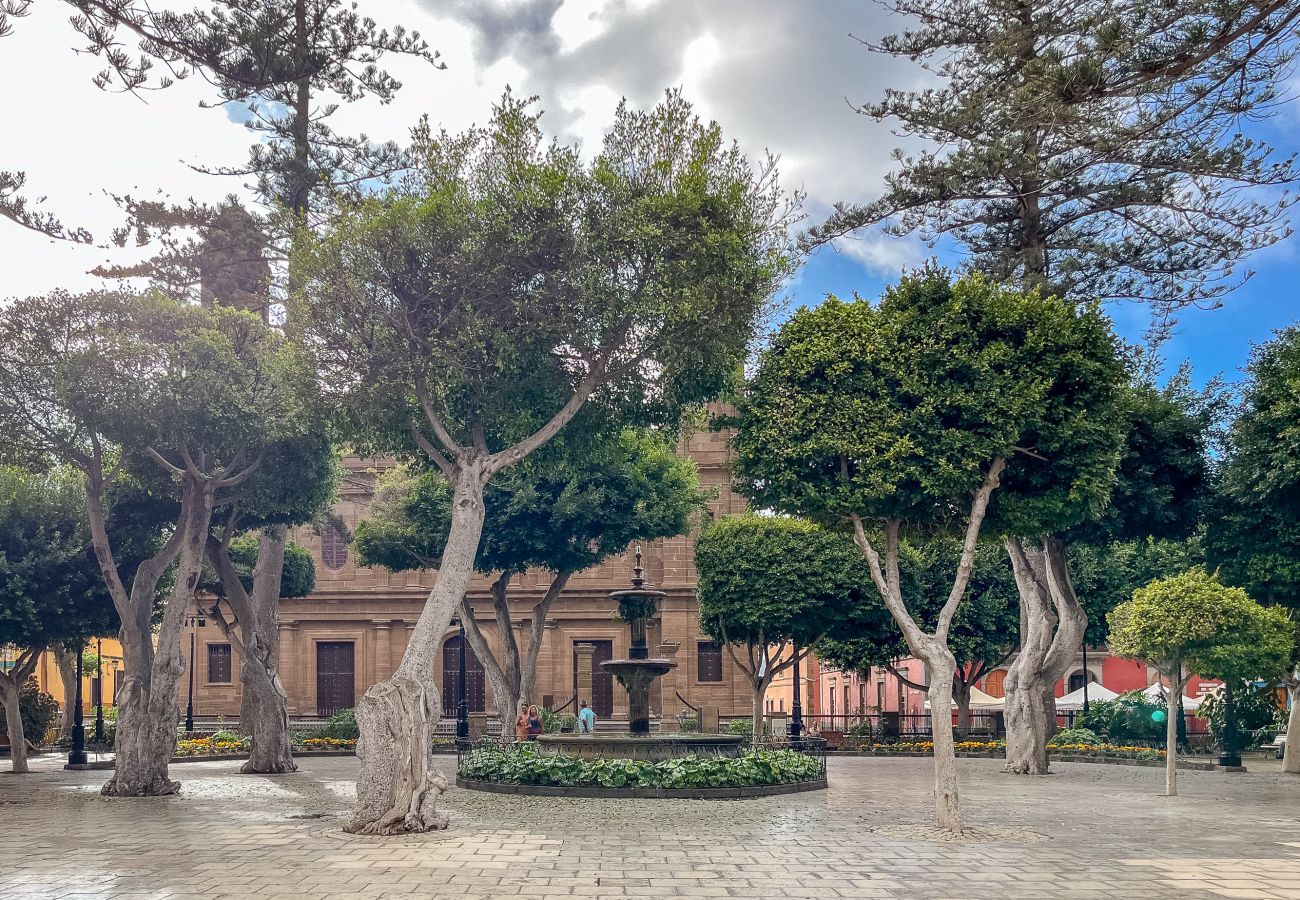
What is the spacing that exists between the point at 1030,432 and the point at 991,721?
878 inches

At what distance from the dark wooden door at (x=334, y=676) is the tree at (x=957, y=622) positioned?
20.4 m

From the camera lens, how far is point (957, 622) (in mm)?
34562

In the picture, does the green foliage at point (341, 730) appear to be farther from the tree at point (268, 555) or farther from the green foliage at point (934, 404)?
the green foliage at point (934, 404)

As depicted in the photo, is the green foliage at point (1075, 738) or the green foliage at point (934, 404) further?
the green foliage at point (1075, 738)

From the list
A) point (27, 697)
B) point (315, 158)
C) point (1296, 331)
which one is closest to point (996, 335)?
point (1296, 331)

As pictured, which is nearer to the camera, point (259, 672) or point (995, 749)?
point (259, 672)

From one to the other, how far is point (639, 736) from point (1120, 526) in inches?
372

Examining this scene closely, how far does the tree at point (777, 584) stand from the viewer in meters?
31.5

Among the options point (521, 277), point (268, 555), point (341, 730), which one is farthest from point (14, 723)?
point (521, 277)

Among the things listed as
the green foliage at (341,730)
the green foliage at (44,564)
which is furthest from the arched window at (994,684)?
the green foliage at (44,564)

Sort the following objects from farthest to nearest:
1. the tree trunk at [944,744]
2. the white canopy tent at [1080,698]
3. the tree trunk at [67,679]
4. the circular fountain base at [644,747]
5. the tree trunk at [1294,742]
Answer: the white canopy tent at [1080,698] → the tree trunk at [67,679] → the tree trunk at [1294,742] → the circular fountain base at [644,747] → the tree trunk at [944,744]

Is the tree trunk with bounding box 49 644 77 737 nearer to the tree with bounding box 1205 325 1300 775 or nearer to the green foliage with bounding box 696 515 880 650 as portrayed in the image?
the green foliage with bounding box 696 515 880 650

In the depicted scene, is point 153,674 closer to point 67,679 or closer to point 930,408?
point 930,408

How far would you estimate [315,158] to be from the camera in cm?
2561
